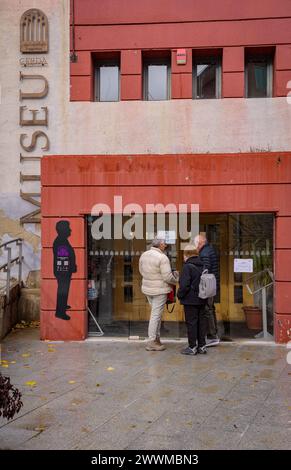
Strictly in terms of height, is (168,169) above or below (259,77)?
below

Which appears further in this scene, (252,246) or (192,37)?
(192,37)

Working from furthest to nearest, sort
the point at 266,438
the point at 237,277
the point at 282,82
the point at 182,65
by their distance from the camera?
the point at 182,65
the point at 282,82
the point at 237,277
the point at 266,438

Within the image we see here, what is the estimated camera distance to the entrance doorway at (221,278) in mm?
9648

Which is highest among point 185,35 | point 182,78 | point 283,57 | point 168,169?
point 185,35

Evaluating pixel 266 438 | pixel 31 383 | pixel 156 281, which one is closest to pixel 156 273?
pixel 156 281

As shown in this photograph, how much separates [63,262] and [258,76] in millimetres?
5791

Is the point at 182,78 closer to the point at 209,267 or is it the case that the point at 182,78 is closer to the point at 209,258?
the point at 209,258

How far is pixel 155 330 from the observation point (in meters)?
8.81

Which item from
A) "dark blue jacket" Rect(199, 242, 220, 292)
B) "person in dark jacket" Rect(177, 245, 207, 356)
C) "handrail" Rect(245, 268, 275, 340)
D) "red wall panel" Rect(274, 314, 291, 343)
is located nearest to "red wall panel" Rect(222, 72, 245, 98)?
"dark blue jacket" Rect(199, 242, 220, 292)

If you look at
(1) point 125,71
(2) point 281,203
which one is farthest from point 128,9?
(2) point 281,203

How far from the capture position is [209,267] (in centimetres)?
909

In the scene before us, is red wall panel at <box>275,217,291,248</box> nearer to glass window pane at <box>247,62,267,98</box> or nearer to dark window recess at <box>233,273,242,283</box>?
dark window recess at <box>233,273,242,283</box>

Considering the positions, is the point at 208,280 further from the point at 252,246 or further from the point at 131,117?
the point at 131,117
